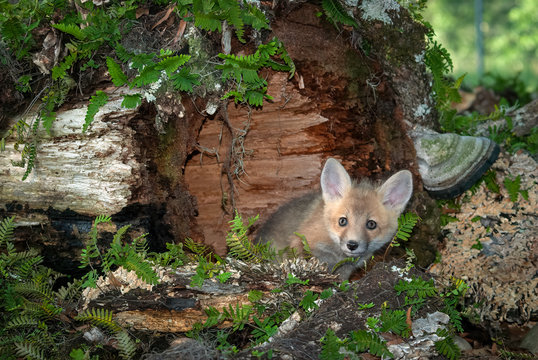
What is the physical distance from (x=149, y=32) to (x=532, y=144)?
4.64 m

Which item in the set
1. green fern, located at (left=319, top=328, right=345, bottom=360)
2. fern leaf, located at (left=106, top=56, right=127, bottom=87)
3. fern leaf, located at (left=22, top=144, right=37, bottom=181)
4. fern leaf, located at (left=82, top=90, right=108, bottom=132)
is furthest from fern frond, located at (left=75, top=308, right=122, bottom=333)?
fern leaf, located at (left=106, top=56, right=127, bottom=87)

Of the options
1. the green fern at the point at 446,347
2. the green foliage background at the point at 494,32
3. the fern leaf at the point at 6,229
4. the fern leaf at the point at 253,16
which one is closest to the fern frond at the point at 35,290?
the fern leaf at the point at 6,229

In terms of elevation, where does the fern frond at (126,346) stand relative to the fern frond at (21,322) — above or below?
below

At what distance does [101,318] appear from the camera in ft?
12.0

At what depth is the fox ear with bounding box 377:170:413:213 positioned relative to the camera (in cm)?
489

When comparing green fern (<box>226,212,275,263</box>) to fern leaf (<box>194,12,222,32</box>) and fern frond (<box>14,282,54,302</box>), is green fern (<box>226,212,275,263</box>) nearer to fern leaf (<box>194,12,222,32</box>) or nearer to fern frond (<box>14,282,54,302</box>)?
fern frond (<box>14,282,54,302</box>)

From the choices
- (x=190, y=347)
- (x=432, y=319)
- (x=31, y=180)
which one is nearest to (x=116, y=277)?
(x=190, y=347)

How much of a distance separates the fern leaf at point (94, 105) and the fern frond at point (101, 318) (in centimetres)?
156

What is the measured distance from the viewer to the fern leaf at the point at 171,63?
13.8ft

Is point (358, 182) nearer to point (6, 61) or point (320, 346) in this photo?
point (320, 346)

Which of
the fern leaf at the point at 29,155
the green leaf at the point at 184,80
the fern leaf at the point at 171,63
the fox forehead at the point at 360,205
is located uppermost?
the fern leaf at the point at 171,63

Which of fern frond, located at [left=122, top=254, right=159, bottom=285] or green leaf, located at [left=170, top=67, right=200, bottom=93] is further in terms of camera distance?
green leaf, located at [left=170, top=67, right=200, bottom=93]

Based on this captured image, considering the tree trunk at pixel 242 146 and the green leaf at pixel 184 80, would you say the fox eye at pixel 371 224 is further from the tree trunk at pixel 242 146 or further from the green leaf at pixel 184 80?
the green leaf at pixel 184 80

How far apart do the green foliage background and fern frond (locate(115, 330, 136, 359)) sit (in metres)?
23.1
